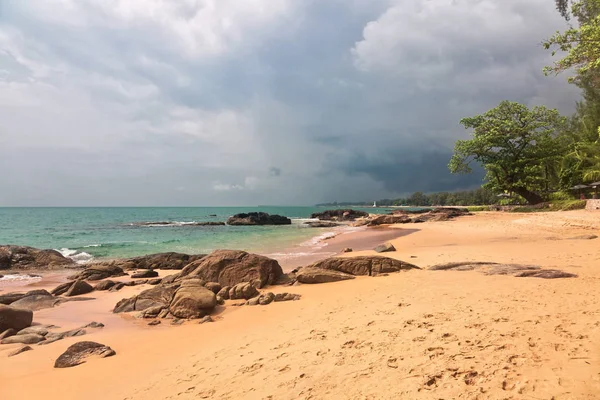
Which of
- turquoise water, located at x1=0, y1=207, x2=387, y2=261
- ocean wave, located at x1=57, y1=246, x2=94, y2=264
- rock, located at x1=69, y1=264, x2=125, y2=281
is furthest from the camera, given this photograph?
turquoise water, located at x1=0, y1=207, x2=387, y2=261

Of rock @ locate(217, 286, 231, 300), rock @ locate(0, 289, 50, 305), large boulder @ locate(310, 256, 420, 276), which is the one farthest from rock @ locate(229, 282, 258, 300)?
rock @ locate(0, 289, 50, 305)

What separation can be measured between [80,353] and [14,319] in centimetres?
343

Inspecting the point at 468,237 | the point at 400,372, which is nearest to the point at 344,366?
the point at 400,372

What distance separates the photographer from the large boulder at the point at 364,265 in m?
11.2

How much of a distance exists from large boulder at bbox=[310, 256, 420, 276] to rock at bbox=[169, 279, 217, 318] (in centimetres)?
415

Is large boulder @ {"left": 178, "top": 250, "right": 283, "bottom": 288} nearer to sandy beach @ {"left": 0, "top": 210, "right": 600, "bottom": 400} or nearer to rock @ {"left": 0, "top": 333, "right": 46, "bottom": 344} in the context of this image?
sandy beach @ {"left": 0, "top": 210, "right": 600, "bottom": 400}

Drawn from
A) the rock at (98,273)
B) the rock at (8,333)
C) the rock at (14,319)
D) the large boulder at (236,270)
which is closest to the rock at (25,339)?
the rock at (8,333)

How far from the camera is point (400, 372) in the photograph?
12.8ft

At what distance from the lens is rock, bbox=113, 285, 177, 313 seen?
922cm

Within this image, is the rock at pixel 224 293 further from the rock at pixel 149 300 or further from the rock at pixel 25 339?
the rock at pixel 25 339

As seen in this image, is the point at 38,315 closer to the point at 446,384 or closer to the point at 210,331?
the point at 210,331

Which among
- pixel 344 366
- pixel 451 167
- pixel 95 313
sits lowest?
pixel 95 313

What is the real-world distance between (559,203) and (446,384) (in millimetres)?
43543

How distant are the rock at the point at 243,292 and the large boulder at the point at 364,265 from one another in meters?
2.57
